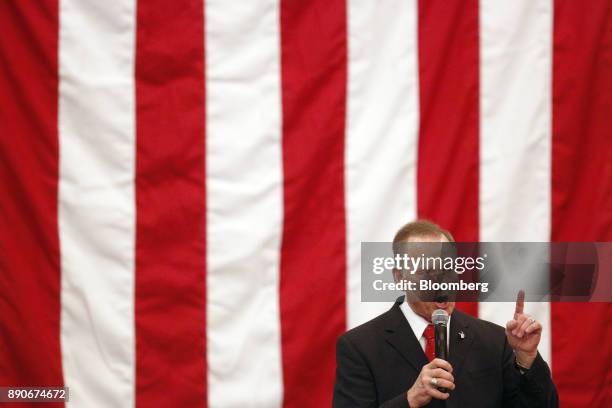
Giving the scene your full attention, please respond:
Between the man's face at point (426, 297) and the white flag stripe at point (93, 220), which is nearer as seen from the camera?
the man's face at point (426, 297)

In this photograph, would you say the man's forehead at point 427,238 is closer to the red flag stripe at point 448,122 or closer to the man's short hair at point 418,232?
the man's short hair at point 418,232

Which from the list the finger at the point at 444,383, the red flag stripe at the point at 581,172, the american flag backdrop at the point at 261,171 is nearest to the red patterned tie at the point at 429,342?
the finger at the point at 444,383

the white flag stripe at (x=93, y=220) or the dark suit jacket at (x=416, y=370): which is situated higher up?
the white flag stripe at (x=93, y=220)

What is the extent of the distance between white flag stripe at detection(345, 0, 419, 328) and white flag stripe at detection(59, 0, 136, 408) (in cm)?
74

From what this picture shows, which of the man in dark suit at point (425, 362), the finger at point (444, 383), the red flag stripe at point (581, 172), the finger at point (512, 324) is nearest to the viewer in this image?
the finger at point (444, 383)

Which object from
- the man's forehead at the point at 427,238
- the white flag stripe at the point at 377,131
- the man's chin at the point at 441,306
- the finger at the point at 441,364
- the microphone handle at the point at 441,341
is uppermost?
the white flag stripe at the point at 377,131

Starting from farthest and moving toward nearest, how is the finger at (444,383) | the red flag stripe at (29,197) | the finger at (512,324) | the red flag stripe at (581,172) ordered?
1. the red flag stripe at (581,172)
2. the red flag stripe at (29,197)
3. the finger at (512,324)
4. the finger at (444,383)

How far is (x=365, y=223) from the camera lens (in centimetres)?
287

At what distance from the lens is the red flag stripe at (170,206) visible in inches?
112

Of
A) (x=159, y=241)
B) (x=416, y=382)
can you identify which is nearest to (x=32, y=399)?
(x=159, y=241)

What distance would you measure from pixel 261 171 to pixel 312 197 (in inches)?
7.6

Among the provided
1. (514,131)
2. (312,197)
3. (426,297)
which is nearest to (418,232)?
(426,297)

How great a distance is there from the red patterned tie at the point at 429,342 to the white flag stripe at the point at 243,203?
837 mm

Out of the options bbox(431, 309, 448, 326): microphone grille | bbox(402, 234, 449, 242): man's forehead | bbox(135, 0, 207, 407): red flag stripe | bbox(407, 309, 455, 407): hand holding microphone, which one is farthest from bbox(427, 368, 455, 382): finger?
bbox(135, 0, 207, 407): red flag stripe
